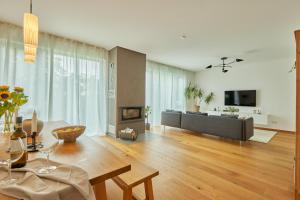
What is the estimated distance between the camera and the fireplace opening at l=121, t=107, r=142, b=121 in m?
4.37

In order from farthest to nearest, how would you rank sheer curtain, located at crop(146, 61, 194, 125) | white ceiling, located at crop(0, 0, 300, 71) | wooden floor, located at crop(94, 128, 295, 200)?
1. sheer curtain, located at crop(146, 61, 194, 125)
2. white ceiling, located at crop(0, 0, 300, 71)
3. wooden floor, located at crop(94, 128, 295, 200)

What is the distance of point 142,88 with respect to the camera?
478 cm

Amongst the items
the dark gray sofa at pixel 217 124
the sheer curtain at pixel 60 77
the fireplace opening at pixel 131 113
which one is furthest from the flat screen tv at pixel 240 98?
the sheer curtain at pixel 60 77

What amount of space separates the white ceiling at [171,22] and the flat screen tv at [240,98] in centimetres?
203

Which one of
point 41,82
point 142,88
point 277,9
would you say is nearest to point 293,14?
point 277,9

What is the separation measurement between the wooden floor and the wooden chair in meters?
0.19

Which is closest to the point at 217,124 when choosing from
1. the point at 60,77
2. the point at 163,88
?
the point at 163,88

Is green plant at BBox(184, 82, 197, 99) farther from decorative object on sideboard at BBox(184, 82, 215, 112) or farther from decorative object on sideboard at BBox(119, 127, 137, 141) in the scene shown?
decorative object on sideboard at BBox(119, 127, 137, 141)

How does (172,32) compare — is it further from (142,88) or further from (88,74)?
(88,74)

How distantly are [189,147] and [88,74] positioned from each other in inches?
126

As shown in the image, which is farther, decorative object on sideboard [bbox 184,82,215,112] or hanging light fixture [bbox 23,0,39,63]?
decorative object on sideboard [bbox 184,82,215,112]

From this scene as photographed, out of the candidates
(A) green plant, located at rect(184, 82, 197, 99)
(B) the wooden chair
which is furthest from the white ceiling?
(A) green plant, located at rect(184, 82, 197, 99)

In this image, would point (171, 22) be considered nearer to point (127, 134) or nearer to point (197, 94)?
point (127, 134)

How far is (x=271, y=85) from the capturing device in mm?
5469
